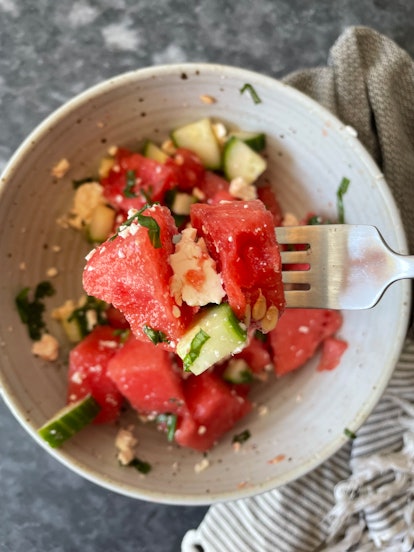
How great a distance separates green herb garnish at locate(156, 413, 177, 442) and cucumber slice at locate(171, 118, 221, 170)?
2.11ft

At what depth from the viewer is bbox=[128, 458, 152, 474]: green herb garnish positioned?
5.54 ft

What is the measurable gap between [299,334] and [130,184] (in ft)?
1.84


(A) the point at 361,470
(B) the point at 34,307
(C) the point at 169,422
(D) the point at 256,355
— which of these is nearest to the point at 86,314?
(B) the point at 34,307

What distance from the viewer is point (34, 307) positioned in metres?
1.74

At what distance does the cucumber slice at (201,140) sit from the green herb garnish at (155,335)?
649 millimetres

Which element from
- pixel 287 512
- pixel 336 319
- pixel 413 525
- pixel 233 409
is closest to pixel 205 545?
pixel 287 512

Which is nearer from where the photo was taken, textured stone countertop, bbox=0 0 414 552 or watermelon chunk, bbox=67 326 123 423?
watermelon chunk, bbox=67 326 123 423

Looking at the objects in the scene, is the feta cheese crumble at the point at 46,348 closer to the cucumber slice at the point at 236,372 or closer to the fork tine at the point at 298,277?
the cucumber slice at the point at 236,372

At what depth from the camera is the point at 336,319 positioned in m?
1.73

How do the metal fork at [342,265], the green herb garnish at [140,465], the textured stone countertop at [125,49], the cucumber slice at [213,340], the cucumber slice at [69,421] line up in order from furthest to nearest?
the textured stone countertop at [125,49] → the green herb garnish at [140,465] → the cucumber slice at [69,421] → the metal fork at [342,265] → the cucumber slice at [213,340]

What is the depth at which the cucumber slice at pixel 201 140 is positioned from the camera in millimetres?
1729

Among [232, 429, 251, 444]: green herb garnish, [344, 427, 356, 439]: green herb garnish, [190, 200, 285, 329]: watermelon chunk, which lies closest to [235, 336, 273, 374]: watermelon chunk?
[232, 429, 251, 444]: green herb garnish

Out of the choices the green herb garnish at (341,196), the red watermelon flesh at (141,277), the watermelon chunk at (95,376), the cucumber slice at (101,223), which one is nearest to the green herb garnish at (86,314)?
the watermelon chunk at (95,376)

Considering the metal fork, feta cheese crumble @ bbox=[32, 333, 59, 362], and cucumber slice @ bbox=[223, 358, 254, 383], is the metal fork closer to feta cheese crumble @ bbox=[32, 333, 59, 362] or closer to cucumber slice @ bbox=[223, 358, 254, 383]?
cucumber slice @ bbox=[223, 358, 254, 383]
